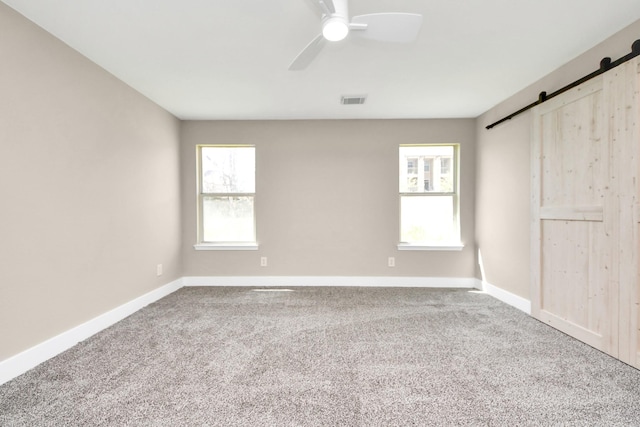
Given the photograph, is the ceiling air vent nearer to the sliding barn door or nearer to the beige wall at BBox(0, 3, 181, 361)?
the sliding barn door

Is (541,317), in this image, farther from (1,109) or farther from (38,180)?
(1,109)

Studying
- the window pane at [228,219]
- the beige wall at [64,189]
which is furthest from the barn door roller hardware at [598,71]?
the beige wall at [64,189]

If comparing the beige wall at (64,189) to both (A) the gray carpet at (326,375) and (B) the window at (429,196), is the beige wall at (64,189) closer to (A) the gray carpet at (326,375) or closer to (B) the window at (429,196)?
(A) the gray carpet at (326,375)

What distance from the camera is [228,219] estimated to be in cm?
435

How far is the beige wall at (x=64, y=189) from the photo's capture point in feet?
6.23

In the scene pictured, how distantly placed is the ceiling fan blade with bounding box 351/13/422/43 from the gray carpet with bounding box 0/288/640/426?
6.93ft

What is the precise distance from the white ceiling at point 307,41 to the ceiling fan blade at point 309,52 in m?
0.22

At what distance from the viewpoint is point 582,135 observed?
242 cm

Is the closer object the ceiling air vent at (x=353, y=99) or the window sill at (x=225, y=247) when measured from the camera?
the ceiling air vent at (x=353, y=99)

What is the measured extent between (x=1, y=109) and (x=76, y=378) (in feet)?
5.76

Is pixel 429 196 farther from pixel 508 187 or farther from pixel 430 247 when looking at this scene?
pixel 508 187

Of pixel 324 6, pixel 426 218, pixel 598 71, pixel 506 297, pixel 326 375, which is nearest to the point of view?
pixel 324 6

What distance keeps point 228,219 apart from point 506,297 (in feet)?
12.3

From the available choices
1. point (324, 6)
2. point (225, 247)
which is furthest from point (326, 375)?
point (225, 247)
